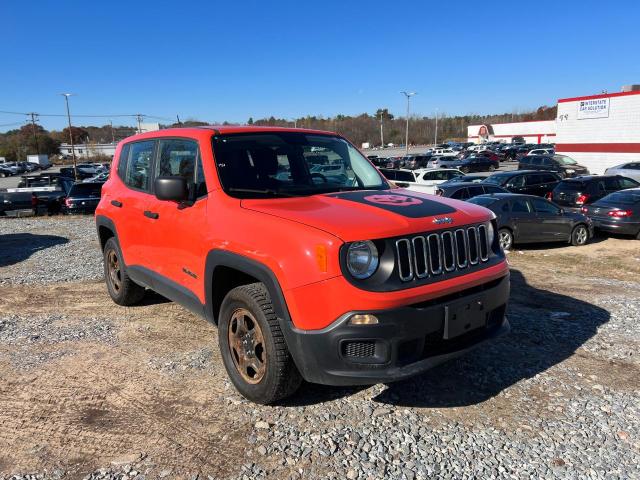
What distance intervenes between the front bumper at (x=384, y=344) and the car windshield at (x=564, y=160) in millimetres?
34118

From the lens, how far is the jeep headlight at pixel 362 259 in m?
2.98

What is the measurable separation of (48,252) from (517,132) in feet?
306

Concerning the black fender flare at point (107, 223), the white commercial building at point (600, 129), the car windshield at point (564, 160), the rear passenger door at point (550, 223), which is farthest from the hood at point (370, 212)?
the white commercial building at point (600, 129)

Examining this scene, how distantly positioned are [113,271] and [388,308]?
4.38 meters

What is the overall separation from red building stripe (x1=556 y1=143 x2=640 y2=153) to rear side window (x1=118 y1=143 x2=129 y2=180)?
3422cm

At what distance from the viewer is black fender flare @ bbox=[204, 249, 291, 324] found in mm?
3150

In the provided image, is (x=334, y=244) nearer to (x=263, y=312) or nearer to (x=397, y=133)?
(x=263, y=312)

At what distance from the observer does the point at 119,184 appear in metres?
5.52

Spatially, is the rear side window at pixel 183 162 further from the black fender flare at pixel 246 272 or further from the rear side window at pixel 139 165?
the black fender flare at pixel 246 272

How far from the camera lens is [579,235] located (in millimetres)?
12562

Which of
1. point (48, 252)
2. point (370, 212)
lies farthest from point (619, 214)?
point (48, 252)

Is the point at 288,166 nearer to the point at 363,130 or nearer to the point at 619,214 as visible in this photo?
the point at 619,214

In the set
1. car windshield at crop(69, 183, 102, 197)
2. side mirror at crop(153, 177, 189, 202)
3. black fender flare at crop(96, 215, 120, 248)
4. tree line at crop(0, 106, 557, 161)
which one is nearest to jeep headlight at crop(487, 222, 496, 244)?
side mirror at crop(153, 177, 189, 202)

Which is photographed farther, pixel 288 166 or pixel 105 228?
pixel 105 228
